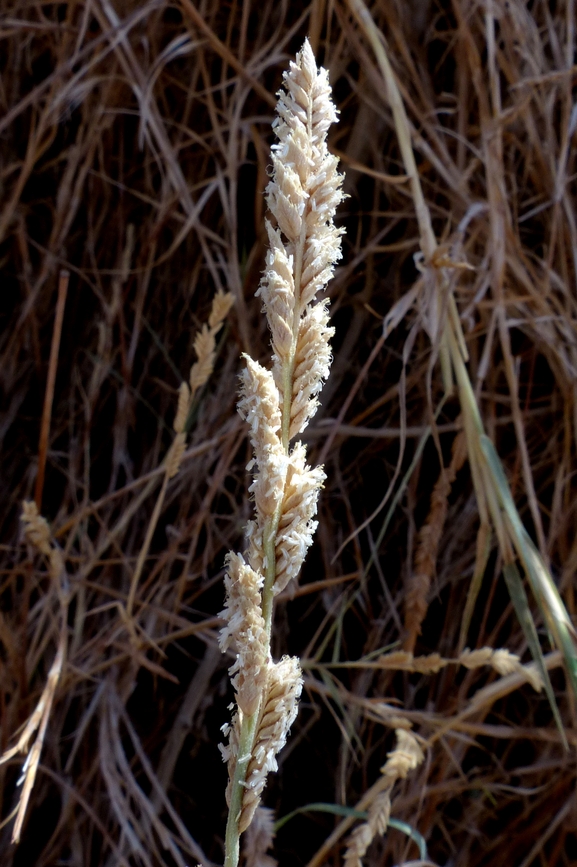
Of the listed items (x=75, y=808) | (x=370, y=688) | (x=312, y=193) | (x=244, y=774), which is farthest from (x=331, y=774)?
(x=312, y=193)

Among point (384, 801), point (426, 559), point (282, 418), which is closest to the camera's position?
point (282, 418)

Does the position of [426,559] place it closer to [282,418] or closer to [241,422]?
[241,422]

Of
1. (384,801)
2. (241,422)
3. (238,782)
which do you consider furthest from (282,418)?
(241,422)

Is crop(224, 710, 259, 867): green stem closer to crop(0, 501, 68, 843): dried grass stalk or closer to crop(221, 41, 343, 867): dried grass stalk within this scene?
crop(221, 41, 343, 867): dried grass stalk

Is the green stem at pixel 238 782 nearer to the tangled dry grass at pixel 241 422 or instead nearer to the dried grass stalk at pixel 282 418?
the dried grass stalk at pixel 282 418

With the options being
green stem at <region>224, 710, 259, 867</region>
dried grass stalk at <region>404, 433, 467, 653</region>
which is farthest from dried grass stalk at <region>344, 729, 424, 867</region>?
green stem at <region>224, 710, 259, 867</region>

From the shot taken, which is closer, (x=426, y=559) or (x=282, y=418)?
(x=282, y=418)

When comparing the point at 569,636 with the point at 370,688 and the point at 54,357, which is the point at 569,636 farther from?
the point at 54,357
